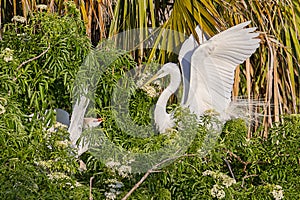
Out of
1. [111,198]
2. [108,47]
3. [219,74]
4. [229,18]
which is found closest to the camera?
[111,198]

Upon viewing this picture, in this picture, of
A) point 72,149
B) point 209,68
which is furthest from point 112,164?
point 209,68

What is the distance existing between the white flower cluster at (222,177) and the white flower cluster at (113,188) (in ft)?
0.88

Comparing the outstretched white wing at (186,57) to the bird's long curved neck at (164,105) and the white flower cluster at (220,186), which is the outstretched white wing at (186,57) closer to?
the bird's long curved neck at (164,105)

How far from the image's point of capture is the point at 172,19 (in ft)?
10.8

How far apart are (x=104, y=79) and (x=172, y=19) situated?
1042mm

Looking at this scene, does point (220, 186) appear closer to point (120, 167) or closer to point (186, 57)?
point (120, 167)

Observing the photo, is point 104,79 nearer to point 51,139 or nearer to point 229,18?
point 51,139

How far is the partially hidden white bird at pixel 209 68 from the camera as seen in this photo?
3023 mm

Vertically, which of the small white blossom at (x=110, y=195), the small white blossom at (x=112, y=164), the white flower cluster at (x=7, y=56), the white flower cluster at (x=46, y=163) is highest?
the white flower cluster at (x=7, y=56)

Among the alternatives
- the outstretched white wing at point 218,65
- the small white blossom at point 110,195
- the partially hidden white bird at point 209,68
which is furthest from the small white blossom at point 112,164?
the outstretched white wing at point 218,65

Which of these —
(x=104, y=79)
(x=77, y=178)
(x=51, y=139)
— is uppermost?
(x=104, y=79)

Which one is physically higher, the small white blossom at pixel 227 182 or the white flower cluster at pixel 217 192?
the small white blossom at pixel 227 182

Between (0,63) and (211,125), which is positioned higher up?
(0,63)

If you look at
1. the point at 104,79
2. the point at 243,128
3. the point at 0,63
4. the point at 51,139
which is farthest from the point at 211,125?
the point at 0,63
